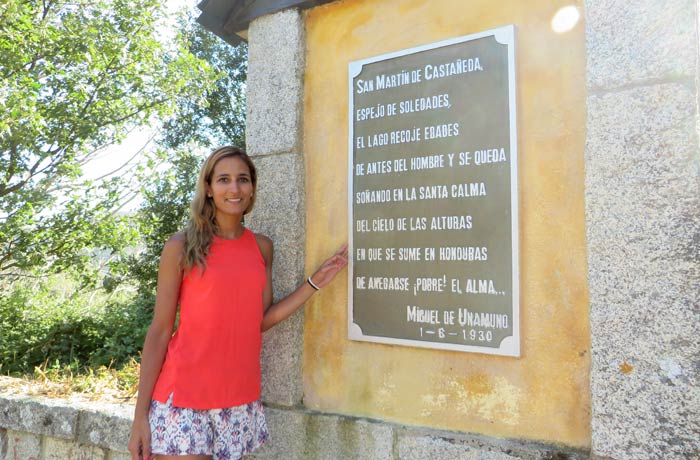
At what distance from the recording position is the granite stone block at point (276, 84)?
10.5 ft

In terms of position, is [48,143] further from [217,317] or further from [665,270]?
[665,270]

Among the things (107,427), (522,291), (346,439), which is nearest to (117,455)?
(107,427)

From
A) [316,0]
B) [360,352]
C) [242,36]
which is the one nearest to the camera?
[360,352]

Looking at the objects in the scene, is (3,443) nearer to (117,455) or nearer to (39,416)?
(39,416)

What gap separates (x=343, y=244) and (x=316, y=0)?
143 centimetres

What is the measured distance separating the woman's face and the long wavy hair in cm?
3

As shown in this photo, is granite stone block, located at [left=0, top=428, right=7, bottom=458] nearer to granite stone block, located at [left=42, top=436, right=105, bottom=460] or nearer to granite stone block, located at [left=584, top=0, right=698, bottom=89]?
granite stone block, located at [left=42, top=436, right=105, bottom=460]

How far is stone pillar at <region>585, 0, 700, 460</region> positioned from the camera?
195 centimetres

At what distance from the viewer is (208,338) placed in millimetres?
2574

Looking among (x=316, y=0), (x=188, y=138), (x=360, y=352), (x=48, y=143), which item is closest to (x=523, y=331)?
(x=360, y=352)

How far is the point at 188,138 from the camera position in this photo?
12891 mm

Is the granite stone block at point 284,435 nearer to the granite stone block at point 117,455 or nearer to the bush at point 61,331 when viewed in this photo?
the granite stone block at point 117,455

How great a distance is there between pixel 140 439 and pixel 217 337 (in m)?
0.56

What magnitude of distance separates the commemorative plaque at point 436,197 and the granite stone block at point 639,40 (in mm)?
383
